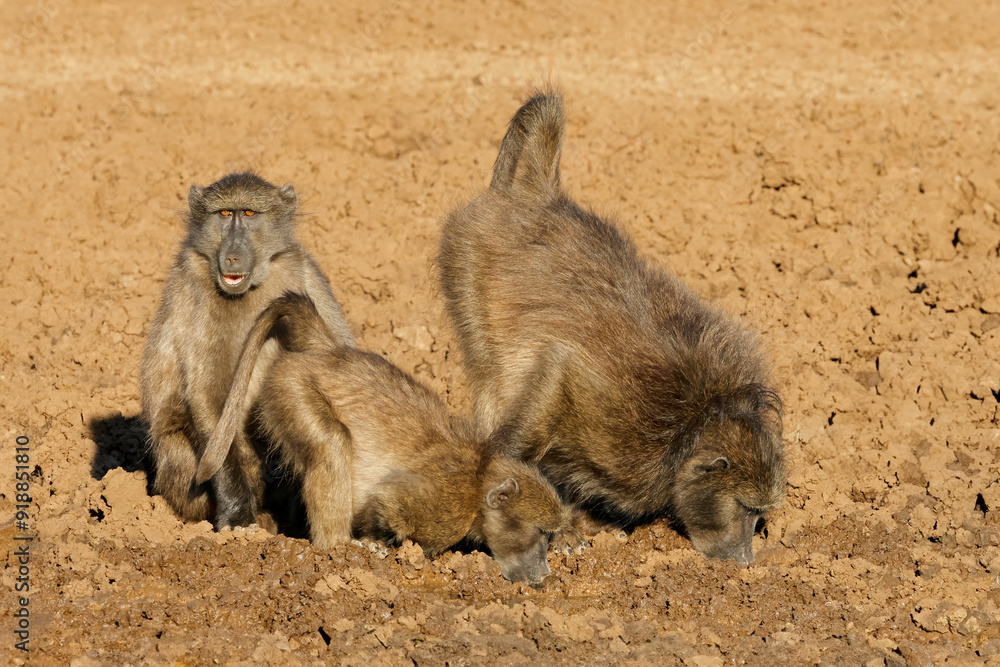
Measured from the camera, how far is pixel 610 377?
5242mm

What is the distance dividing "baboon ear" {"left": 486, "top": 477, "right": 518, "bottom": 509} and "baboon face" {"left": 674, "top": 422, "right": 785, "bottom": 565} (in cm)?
81

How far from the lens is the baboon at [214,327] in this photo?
5.52 m

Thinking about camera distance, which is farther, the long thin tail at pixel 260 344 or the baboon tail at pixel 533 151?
the baboon tail at pixel 533 151

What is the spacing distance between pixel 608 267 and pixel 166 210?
444 centimetres

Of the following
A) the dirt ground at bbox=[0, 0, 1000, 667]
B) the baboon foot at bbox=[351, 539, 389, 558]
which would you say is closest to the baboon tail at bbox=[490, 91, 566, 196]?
the dirt ground at bbox=[0, 0, 1000, 667]

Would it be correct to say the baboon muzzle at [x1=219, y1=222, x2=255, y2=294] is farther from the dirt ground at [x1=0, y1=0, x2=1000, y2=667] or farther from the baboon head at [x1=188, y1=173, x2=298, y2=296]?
the dirt ground at [x1=0, y1=0, x2=1000, y2=667]

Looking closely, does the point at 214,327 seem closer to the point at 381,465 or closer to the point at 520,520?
the point at 381,465

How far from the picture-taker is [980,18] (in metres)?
12.6

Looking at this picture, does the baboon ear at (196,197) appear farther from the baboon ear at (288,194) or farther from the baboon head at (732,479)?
the baboon head at (732,479)

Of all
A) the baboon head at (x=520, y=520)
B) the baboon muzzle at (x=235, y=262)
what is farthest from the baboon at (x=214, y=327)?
the baboon head at (x=520, y=520)

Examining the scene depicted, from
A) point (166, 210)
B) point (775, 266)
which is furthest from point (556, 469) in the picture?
point (166, 210)

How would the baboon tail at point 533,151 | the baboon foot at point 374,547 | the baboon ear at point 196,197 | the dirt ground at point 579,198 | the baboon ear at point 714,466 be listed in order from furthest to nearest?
the baboon tail at point 533,151 → the baboon ear at point 196,197 → the baboon foot at point 374,547 → the baboon ear at point 714,466 → the dirt ground at point 579,198

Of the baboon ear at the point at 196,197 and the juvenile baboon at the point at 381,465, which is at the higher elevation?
the baboon ear at the point at 196,197

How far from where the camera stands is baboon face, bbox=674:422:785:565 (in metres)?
5.13
